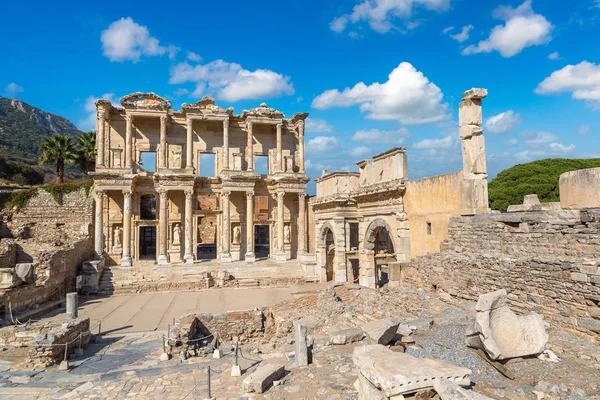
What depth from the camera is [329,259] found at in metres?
25.8

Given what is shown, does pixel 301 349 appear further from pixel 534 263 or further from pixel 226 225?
pixel 226 225

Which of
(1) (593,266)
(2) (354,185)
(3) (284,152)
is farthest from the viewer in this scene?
(3) (284,152)

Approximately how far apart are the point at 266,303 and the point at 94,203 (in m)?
14.7

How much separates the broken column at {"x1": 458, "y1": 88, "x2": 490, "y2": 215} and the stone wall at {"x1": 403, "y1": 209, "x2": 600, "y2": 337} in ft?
1.91

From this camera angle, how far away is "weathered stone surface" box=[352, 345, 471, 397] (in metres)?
4.85

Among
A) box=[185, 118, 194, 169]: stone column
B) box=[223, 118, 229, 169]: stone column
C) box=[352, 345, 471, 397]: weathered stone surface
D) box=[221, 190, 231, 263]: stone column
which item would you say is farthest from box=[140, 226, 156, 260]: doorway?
box=[352, 345, 471, 397]: weathered stone surface

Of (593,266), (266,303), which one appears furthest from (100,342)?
(593,266)

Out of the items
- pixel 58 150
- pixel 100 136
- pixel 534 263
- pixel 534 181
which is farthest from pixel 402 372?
pixel 534 181

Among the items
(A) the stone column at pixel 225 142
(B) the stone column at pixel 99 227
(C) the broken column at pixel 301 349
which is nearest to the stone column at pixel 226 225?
(A) the stone column at pixel 225 142

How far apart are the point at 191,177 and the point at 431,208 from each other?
16862 millimetres

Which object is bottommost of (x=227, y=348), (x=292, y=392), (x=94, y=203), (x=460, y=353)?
(x=227, y=348)

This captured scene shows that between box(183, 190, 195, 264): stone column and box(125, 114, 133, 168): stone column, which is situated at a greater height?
box(125, 114, 133, 168): stone column

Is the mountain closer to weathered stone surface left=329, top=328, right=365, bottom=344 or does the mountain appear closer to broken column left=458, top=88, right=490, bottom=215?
weathered stone surface left=329, top=328, right=365, bottom=344

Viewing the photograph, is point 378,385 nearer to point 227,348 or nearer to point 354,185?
point 227,348
